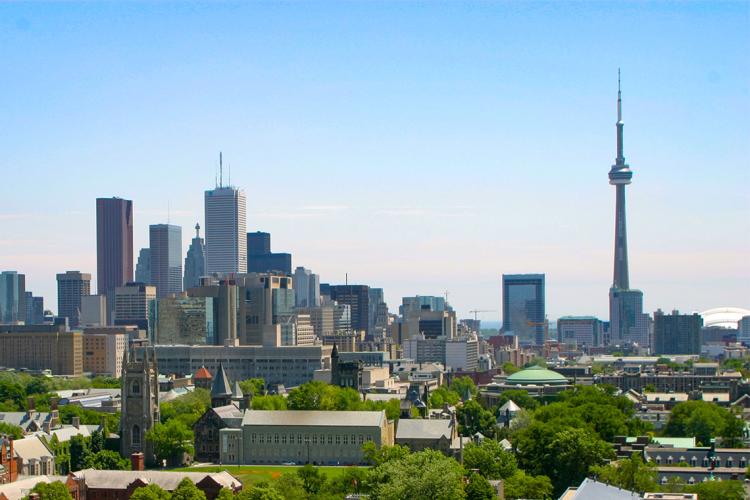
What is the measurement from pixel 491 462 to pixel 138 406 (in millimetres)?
40231

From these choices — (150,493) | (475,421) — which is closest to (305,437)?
(475,421)

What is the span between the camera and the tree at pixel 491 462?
109 meters

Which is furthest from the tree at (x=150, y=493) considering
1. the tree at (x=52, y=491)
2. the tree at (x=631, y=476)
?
the tree at (x=631, y=476)

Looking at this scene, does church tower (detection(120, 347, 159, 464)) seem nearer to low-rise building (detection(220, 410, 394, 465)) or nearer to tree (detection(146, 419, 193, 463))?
tree (detection(146, 419, 193, 463))

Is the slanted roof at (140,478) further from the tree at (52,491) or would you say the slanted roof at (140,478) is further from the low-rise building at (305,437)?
the low-rise building at (305,437)

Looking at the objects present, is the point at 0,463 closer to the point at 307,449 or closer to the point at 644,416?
the point at 307,449

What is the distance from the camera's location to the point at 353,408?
150750 millimetres

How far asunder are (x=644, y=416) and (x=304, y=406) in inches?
1480

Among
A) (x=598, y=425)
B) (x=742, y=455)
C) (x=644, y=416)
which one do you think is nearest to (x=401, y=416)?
(x=598, y=425)

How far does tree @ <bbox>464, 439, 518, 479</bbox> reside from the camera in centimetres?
10875

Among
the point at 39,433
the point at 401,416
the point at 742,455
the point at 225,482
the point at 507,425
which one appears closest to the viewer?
the point at 225,482

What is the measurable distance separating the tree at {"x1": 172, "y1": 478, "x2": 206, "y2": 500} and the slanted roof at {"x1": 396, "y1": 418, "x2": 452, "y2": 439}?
36.3 metres

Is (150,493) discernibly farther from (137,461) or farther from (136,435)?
(136,435)

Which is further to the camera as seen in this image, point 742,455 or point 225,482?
point 742,455
